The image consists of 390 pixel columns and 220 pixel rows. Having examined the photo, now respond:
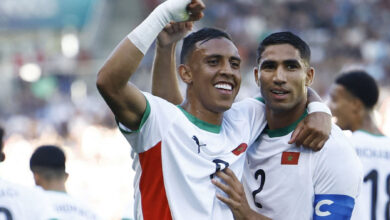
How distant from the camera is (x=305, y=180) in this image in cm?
469

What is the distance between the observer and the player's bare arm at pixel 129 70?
4324 mm

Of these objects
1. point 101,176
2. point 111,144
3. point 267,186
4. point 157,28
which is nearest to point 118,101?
point 157,28

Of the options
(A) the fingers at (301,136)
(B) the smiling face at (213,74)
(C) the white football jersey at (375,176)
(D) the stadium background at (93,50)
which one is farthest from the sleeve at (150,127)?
(D) the stadium background at (93,50)

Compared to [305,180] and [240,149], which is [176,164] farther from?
[305,180]

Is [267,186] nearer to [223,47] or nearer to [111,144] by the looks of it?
[223,47]

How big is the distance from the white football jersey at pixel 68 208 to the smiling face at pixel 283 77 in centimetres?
263

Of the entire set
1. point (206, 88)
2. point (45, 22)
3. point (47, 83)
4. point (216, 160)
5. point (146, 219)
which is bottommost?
point (146, 219)

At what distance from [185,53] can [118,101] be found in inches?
30.9

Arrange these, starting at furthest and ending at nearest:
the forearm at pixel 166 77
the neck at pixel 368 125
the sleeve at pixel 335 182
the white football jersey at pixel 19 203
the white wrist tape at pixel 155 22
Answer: the neck at pixel 368 125
the white football jersey at pixel 19 203
the forearm at pixel 166 77
the sleeve at pixel 335 182
the white wrist tape at pixel 155 22

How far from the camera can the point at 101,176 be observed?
12953 millimetres

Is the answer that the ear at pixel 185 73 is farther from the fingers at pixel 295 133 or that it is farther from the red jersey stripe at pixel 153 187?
the fingers at pixel 295 133

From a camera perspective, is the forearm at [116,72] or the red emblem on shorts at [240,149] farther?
the red emblem on shorts at [240,149]

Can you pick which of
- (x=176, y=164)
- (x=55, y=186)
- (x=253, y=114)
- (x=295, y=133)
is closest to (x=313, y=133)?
(x=295, y=133)

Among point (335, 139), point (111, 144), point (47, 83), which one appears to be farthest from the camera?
point (47, 83)
